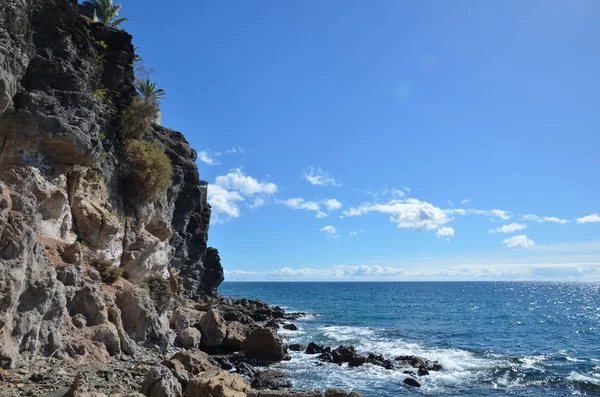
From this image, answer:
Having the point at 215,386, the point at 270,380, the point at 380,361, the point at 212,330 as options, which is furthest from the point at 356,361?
the point at 215,386

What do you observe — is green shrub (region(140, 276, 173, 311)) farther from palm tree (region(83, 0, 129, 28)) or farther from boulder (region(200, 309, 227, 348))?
palm tree (region(83, 0, 129, 28))

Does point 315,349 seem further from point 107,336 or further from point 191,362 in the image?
point 107,336

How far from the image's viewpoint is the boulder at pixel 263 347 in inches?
1121

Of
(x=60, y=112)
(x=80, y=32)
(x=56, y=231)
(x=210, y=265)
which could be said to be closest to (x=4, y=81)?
(x=60, y=112)

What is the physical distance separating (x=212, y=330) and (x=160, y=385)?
1590 centimetres

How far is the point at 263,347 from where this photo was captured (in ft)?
93.6

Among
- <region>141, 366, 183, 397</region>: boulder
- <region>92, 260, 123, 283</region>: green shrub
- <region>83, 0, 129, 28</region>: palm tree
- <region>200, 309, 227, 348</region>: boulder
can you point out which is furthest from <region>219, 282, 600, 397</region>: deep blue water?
<region>83, 0, 129, 28</region>: palm tree

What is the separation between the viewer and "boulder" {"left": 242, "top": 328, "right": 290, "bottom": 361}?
28.5 metres

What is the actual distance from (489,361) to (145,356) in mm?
25230

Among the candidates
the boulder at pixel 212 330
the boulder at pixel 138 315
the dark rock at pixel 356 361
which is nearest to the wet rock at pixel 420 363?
the dark rock at pixel 356 361

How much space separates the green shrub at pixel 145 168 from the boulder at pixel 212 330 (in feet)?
31.4

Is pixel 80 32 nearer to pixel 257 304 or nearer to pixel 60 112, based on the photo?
pixel 60 112

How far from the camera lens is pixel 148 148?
102 ft

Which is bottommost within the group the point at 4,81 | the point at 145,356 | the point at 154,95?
the point at 145,356
